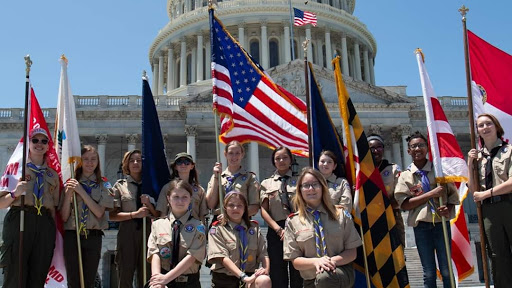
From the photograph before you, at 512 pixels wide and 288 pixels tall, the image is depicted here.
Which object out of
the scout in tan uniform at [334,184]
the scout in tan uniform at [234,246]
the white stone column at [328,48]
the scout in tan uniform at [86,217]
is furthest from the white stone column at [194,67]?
the scout in tan uniform at [234,246]

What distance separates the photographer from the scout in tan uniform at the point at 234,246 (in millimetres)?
6590

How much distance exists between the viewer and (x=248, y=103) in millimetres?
9734

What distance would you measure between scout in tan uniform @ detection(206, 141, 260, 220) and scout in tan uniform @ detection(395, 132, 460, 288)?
2.13m

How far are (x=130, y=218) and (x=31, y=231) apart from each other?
4.71 feet

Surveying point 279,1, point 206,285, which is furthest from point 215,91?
point 279,1

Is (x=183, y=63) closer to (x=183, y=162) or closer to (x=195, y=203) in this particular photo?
(x=183, y=162)

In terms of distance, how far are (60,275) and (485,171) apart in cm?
593

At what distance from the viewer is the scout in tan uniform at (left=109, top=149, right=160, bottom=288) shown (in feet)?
25.8

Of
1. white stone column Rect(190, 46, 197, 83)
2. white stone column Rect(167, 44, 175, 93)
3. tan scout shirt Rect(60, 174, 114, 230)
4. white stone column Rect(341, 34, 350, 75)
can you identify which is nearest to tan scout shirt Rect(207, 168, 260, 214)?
tan scout shirt Rect(60, 174, 114, 230)

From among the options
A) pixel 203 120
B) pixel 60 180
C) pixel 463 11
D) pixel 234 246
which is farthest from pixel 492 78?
pixel 203 120

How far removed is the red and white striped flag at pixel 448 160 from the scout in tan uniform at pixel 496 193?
0.79 meters

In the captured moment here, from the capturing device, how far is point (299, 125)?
10.1 m

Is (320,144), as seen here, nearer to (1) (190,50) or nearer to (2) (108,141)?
(2) (108,141)

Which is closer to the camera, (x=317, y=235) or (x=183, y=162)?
(x=317, y=235)
